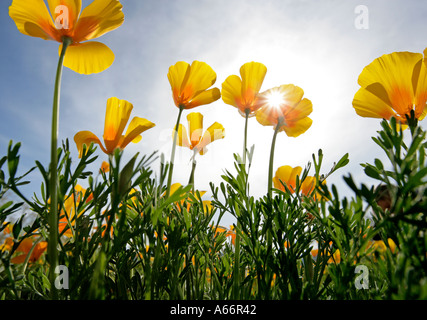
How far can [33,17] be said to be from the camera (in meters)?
0.68

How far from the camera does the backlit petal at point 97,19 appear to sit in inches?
27.1

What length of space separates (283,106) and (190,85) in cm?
41

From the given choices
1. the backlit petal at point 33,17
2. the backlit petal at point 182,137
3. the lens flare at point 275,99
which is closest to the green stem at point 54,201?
the backlit petal at point 33,17

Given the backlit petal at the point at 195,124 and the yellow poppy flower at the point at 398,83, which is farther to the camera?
the backlit petal at the point at 195,124

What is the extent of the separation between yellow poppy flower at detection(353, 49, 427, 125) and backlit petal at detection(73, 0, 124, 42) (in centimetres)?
68

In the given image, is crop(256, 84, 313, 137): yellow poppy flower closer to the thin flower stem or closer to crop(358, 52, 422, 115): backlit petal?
the thin flower stem

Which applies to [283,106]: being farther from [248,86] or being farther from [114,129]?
[114,129]

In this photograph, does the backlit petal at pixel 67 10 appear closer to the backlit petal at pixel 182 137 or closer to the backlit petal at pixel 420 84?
the backlit petal at pixel 182 137

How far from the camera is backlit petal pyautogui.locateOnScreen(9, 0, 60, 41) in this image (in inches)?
26.2

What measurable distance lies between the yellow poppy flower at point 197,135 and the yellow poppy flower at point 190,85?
0.77 feet
